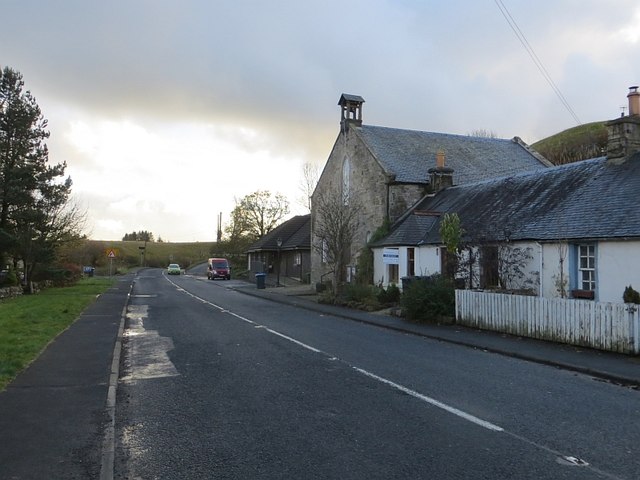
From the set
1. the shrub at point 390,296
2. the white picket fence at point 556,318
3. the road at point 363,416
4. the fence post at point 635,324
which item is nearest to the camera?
the road at point 363,416

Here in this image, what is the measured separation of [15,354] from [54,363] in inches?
41.9

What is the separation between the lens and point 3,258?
3172cm

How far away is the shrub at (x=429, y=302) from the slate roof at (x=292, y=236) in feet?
90.5

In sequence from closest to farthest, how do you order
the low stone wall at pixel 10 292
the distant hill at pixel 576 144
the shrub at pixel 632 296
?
the shrub at pixel 632 296
the low stone wall at pixel 10 292
the distant hill at pixel 576 144

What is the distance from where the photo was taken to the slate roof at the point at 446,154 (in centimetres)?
3081

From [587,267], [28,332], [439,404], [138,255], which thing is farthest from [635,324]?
[138,255]

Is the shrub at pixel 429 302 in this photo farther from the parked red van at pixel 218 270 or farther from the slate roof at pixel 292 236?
the parked red van at pixel 218 270

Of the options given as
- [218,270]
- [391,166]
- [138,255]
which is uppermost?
[391,166]

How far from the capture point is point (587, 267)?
16328 millimetres

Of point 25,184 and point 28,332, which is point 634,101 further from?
point 25,184

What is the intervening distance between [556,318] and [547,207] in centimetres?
767

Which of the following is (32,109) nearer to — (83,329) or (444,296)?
(83,329)

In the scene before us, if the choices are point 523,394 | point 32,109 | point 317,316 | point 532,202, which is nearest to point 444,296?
point 317,316

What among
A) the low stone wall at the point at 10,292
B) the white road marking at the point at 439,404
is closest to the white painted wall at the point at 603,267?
the white road marking at the point at 439,404
